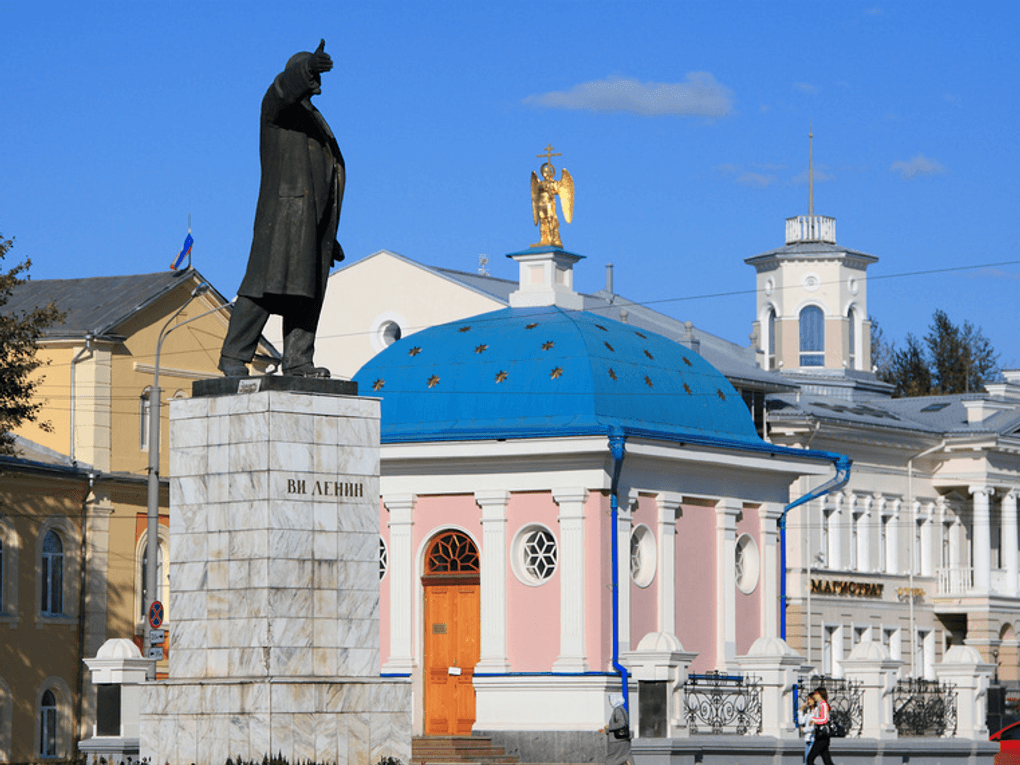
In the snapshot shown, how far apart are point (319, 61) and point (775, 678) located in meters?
14.4

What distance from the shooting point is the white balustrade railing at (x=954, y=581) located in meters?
59.8

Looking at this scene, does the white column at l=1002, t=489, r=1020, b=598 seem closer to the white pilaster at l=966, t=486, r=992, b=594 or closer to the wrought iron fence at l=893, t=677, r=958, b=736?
the white pilaster at l=966, t=486, r=992, b=594

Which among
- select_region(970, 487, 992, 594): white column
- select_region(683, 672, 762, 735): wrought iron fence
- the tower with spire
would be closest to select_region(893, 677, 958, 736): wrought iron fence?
select_region(683, 672, 762, 735): wrought iron fence

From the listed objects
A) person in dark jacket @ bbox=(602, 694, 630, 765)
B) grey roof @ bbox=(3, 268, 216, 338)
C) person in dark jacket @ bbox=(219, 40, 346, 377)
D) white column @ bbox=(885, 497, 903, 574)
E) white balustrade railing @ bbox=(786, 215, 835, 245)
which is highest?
white balustrade railing @ bbox=(786, 215, 835, 245)

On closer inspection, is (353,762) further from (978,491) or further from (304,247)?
(978,491)

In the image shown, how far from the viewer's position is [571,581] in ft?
113

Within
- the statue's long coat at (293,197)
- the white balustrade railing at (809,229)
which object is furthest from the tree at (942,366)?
the statue's long coat at (293,197)

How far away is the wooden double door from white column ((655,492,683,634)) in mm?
3049

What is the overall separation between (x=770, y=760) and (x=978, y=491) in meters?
31.3

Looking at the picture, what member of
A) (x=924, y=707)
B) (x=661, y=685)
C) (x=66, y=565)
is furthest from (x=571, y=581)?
(x=66, y=565)

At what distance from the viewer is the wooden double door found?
1404 inches

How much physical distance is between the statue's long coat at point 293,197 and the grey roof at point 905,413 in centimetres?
3534

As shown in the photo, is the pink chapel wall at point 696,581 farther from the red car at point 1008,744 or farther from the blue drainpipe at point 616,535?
the red car at point 1008,744

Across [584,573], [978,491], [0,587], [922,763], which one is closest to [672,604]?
[584,573]
